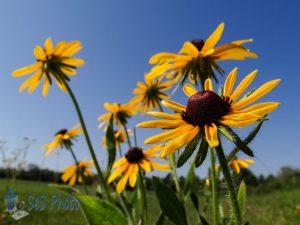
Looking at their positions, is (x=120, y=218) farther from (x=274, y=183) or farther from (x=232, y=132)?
(x=274, y=183)

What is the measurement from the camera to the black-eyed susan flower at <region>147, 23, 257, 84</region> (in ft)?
6.46

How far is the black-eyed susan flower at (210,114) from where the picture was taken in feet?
4.11

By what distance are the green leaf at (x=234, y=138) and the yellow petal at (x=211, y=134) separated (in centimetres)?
3

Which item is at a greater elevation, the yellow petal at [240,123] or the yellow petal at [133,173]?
the yellow petal at [240,123]

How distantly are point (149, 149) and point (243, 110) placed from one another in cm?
206

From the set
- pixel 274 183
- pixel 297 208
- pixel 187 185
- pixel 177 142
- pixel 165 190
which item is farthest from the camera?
Answer: pixel 274 183

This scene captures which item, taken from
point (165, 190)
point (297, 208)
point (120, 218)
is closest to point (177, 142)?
point (120, 218)

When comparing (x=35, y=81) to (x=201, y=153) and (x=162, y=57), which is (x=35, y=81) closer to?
(x=162, y=57)

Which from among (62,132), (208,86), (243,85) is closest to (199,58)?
(208,86)

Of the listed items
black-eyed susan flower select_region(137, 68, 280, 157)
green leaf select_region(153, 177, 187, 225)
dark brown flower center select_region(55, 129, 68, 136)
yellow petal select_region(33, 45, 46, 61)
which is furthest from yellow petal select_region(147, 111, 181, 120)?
dark brown flower center select_region(55, 129, 68, 136)

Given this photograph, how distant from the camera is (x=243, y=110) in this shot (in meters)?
1.36

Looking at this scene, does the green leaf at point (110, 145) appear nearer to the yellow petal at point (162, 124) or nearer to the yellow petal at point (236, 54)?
the yellow petal at point (236, 54)

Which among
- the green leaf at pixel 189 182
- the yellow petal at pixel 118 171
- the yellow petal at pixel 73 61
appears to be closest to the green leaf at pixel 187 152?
the green leaf at pixel 189 182

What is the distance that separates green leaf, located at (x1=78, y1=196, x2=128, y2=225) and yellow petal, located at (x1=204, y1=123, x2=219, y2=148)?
0.53m
